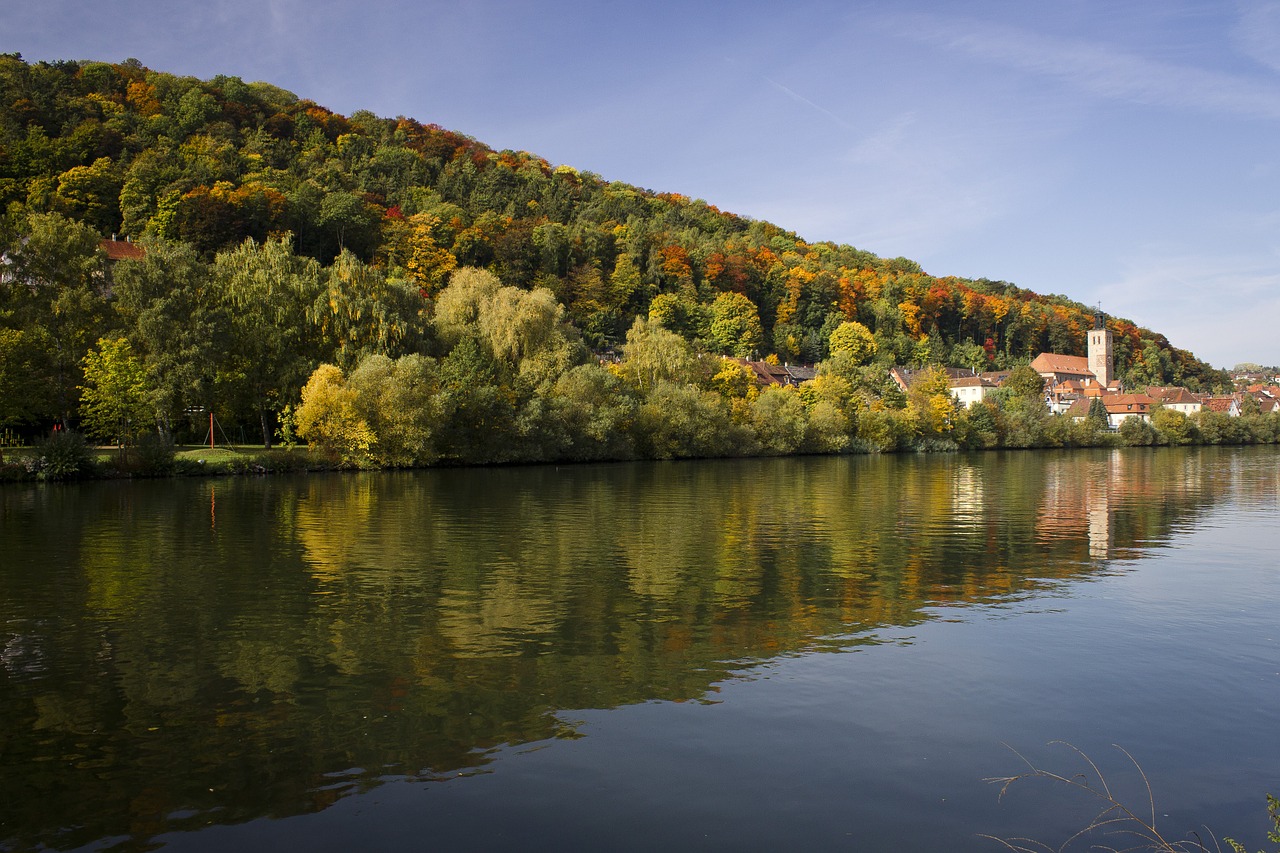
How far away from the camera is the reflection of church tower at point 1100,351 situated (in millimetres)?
192000

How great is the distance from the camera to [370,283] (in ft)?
213

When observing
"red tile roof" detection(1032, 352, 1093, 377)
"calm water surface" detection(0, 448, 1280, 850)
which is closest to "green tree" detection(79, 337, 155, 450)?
"calm water surface" detection(0, 448, 1280, 850)

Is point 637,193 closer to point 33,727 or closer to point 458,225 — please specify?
point 458,225

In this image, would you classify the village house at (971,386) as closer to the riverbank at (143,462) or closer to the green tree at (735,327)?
the green tree at (735,327)

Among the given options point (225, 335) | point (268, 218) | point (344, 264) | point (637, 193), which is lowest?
point (225, 335)

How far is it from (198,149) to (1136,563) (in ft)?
399

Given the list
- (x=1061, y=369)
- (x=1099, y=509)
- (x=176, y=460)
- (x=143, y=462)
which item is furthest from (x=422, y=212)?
(x=1061, y=369)

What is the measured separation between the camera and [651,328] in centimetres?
8544

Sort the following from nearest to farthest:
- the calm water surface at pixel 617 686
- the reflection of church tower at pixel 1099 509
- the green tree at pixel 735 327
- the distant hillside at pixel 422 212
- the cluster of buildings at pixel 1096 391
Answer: the calm water surface at pixel 617 686, the reflection of church tower at pixel 1099 509, the distant hillside at pixel 422 212, the green tree at pixel 735 327, the cluster of buildings at pixel 1096 391

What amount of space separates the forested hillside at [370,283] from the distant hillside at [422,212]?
17.3 inches

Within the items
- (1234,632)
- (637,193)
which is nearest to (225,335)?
(1234,632)

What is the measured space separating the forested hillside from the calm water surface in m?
31.5

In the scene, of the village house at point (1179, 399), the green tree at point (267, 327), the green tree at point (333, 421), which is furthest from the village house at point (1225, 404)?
the green tree at point (267, 327)

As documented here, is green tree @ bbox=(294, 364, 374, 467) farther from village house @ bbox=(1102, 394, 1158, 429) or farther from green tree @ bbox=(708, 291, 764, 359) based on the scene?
village house @ bbox=(1102, 394, 1158, 429)
